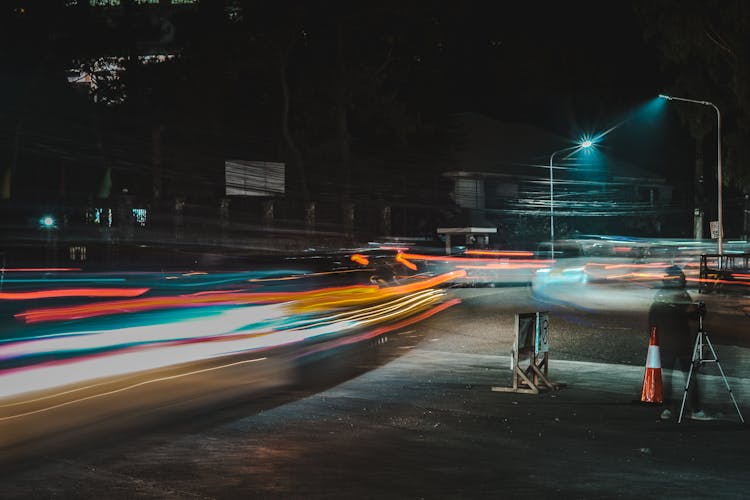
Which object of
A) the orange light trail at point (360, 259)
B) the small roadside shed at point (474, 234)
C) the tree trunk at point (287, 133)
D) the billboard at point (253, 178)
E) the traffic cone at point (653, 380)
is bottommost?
the traffic cone at point (653, 380)

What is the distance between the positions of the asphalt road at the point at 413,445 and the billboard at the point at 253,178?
127 ft

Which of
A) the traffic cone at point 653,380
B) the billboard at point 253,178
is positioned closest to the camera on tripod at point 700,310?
the traffic cone at point 653,380

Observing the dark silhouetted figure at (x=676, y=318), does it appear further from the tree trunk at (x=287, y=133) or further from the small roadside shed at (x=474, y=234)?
the tree trunk at (x=287, y=133)

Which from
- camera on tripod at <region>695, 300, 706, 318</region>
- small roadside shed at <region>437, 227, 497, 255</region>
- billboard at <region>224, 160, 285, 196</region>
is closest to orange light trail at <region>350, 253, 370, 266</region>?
camera on tripod at <region>695, 300, 706, 318</region>

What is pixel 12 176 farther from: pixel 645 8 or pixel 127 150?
pixel 645 8

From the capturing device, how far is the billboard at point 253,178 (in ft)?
171

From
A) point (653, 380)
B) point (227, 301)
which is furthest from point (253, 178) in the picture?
point (653, 380)

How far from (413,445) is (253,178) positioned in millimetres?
45149

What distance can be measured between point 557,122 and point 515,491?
238ft

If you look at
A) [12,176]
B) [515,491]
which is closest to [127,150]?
[12,176]

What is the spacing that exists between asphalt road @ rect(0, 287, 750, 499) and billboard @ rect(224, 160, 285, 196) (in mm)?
38571

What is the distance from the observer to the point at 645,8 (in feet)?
149

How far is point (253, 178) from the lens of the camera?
53.1 meters

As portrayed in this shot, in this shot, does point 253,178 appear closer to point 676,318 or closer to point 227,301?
point 227,301
